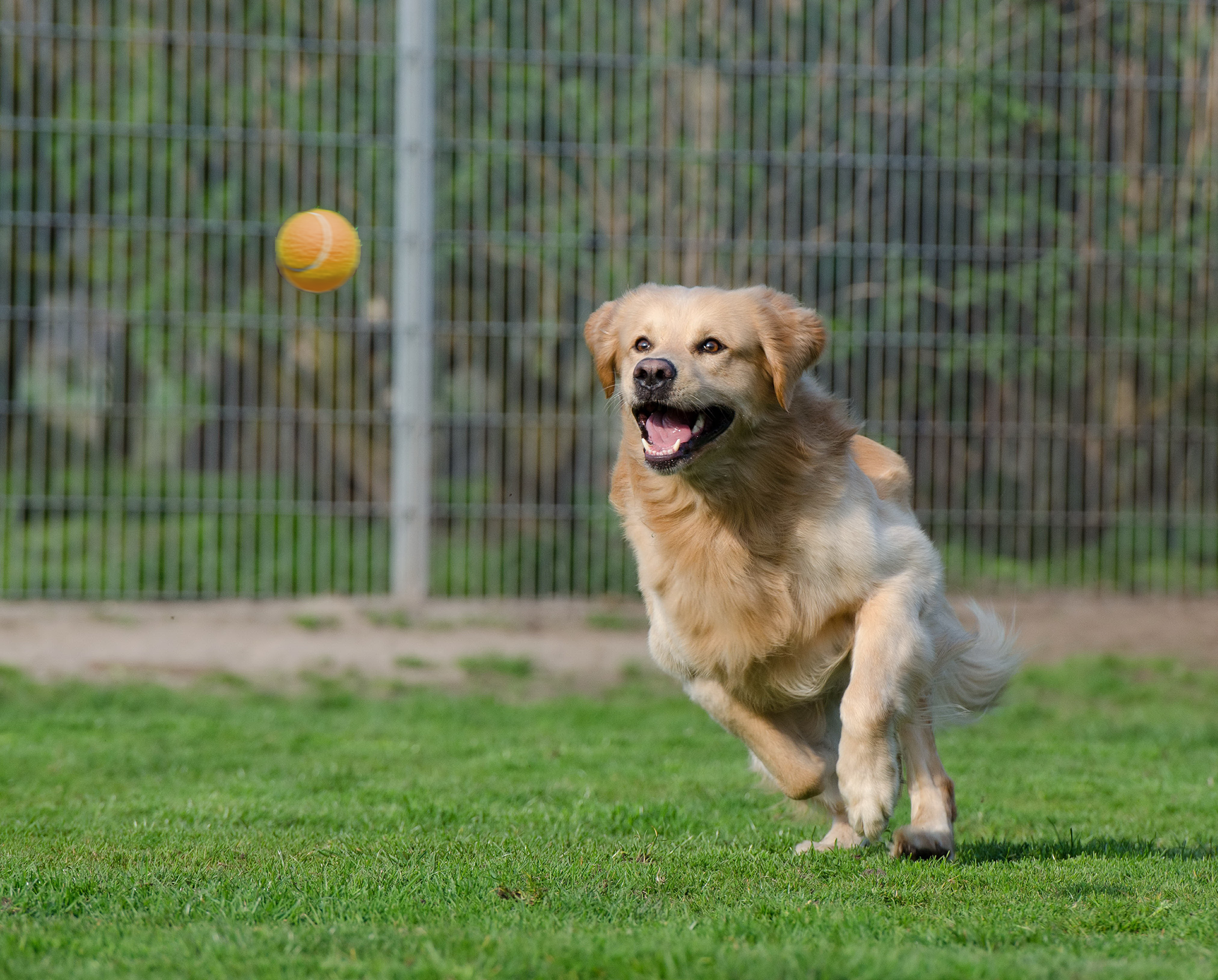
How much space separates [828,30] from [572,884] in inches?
295

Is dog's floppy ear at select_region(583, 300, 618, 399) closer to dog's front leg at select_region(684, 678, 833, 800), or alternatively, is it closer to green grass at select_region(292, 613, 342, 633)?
dog's front leg at select_region(684, 678, 833, 800)

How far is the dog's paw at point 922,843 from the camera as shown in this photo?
4336 millimetres

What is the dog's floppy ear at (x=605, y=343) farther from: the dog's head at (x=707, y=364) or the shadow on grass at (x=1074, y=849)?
the shadow on grass at (x=1074, y=849)

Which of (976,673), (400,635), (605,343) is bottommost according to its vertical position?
(400,635)

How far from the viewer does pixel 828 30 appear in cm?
1004

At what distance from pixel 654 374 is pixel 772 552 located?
2.06 ft

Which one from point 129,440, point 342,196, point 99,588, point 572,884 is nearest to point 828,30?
point 342,196

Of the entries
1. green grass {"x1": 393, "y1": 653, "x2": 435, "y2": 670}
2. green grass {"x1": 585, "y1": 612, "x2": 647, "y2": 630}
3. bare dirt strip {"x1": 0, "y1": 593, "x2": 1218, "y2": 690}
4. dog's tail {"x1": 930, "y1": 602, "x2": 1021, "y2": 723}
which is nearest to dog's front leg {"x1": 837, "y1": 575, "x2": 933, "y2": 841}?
dog's tail {"x1": 930, "y1": 602, "x2": 1021, "y2": 723}

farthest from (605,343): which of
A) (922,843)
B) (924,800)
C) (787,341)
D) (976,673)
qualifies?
(922,843)

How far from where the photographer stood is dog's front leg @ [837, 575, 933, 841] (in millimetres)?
4102

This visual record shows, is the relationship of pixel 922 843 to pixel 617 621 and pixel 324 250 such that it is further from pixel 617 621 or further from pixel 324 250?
pixel 617 621

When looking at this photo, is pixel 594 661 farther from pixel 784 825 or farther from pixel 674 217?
pixel 784 825

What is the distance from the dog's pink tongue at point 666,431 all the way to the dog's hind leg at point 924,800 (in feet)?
3.50

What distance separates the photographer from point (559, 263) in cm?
994
